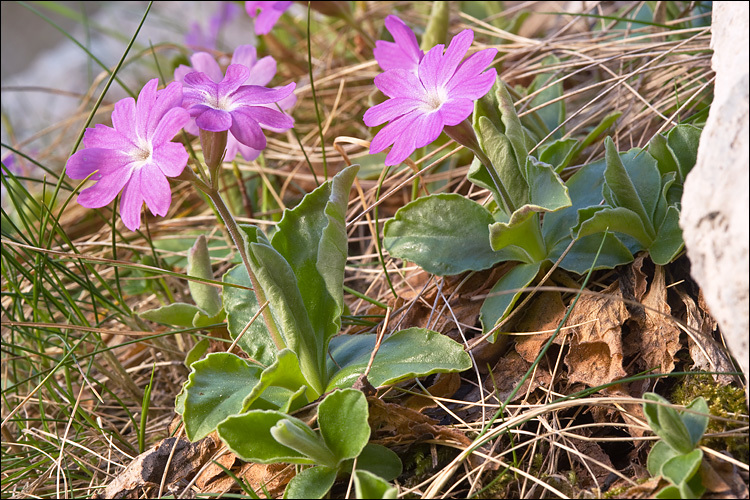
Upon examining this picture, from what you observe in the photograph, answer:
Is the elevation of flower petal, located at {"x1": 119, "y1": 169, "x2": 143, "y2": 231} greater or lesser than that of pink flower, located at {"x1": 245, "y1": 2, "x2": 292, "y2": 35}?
lesser

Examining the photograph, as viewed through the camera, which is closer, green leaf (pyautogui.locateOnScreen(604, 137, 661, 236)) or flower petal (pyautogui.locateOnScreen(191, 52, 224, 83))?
green leaf (pyautogui.locateOnScreen(604, 137, 661, 236))

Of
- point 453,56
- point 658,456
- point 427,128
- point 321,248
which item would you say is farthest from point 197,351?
point 658,456

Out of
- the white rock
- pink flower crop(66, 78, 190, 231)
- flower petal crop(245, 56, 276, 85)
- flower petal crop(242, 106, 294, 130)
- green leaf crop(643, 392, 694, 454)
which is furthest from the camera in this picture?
flower petal crop(245, 56, 276, 85)

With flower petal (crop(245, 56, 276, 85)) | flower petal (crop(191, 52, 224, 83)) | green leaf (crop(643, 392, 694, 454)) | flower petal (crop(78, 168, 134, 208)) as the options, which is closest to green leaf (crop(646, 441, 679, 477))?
green leaf (crop(643, 392, 694, 454))

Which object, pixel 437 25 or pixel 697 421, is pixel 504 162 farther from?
pixel 437 25

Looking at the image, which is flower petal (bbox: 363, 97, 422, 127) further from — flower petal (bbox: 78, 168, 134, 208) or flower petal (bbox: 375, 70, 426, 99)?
flower petal (bbox: 78, 168, 134, 208)
